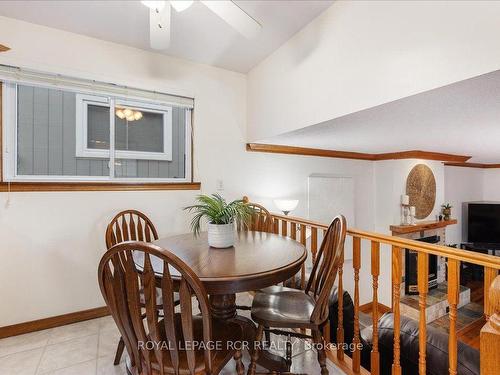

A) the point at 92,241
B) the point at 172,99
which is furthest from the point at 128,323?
the point at 172,99

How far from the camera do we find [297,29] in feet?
7.29

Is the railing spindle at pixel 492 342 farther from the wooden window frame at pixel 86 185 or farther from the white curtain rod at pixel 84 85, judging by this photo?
the white curtain rod at pixel 84 85

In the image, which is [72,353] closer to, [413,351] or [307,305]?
[307,305]

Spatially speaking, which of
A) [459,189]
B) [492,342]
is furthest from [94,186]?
[459,189]

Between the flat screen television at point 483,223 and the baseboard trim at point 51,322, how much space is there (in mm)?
6288

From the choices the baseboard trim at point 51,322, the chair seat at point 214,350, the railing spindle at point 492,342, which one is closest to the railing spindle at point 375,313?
the chair seat at point 214,350

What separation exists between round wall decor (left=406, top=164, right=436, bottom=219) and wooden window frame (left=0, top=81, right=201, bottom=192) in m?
3.60

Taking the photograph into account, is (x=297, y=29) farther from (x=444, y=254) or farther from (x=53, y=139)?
(x=53, y=139)

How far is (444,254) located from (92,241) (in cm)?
259

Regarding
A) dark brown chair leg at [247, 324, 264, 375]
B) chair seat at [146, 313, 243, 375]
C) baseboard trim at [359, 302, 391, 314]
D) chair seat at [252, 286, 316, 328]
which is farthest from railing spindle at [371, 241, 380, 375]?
baseboard trim at [359, 302, 391, 314]

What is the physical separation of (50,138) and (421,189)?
5204mm

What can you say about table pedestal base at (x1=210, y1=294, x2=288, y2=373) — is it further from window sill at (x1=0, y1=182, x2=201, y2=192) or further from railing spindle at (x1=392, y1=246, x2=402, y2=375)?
window sill at (x1=0, y1=182, x2=201, y2=192)

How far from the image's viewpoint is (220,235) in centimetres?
169

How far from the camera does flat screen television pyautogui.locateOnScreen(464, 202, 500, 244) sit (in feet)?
16.3
